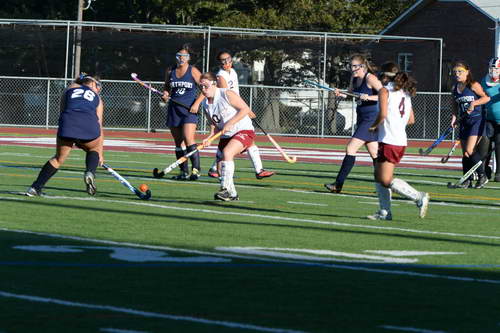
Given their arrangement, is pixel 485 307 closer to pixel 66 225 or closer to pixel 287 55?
pixel 66 225

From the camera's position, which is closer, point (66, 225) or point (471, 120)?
point (66, 225)

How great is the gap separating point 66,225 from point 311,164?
1363 cm

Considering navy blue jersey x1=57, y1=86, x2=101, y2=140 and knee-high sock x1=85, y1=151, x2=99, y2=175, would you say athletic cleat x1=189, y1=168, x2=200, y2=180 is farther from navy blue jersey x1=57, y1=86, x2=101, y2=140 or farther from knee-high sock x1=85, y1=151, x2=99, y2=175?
navy blue jersey x1=57, y1=86, x2=101, y2=140

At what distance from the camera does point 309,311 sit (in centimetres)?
723

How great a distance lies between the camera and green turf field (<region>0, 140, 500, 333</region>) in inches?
275

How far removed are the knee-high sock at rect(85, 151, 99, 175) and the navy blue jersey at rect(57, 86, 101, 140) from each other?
22cm

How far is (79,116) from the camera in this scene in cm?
1470

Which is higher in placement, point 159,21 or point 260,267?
point 159,21

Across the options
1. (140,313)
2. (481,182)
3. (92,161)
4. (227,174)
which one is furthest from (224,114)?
(140,313)

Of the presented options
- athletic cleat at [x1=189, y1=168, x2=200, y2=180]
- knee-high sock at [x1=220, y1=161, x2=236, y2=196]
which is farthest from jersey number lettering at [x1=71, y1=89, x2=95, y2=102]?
athletic cleat at [x1=189, y1=168, x2=200, y2=180]

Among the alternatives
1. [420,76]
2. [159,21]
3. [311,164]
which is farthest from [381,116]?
[159,21]

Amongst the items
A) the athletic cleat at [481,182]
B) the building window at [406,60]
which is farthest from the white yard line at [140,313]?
the building window at [406,60]

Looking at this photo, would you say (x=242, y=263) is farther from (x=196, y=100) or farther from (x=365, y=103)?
(x=196, y=100)

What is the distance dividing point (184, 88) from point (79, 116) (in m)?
4.86
